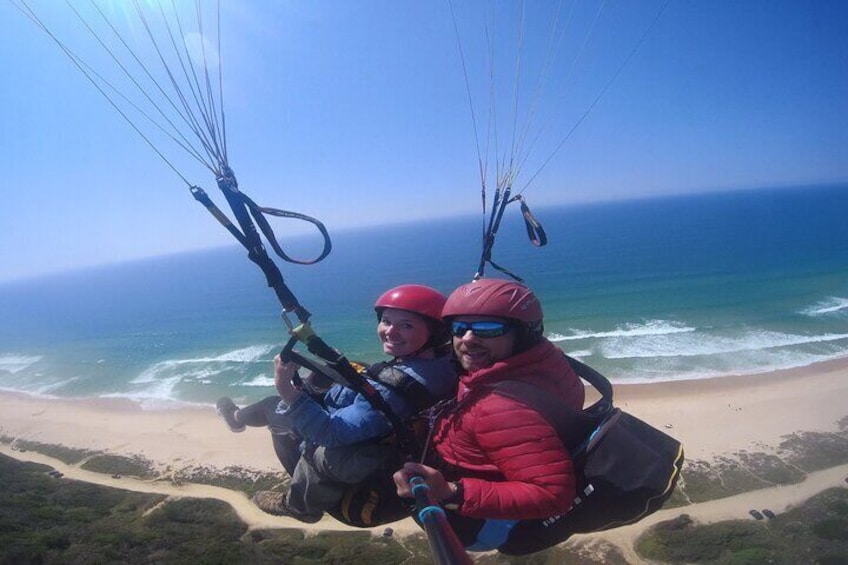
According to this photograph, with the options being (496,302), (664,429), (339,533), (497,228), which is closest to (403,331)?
(496,302)

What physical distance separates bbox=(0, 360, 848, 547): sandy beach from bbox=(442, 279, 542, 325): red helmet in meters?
13.8

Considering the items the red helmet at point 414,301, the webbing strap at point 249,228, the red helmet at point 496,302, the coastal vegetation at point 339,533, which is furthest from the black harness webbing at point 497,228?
the coastal vegetation at point 339,533

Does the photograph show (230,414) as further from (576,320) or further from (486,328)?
(576,320)

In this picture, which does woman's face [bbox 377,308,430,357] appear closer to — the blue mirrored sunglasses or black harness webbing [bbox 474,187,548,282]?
the blue mirrored sunglasses

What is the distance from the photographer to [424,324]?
136 inches

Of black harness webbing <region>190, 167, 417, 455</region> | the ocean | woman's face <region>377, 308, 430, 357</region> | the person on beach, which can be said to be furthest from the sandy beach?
black harness webbing <region>190, 167, 417, 455</region>

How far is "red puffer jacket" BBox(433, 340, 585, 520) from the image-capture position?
2.28 meters

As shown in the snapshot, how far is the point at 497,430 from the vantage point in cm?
246

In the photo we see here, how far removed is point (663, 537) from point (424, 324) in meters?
14.0

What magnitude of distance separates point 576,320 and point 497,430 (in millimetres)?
34480

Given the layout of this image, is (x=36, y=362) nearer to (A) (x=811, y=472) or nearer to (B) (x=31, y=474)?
(B) (x=31, y=474)

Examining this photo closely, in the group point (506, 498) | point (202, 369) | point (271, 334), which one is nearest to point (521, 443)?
point (506, 498)

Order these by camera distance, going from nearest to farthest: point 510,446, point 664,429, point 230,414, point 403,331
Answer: point 510,446, point 403,331, point 230,414, point 664,429

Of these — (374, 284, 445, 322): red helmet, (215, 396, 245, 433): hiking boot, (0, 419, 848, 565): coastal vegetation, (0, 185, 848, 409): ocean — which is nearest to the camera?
(374, 284, 445, 322): red helmet
